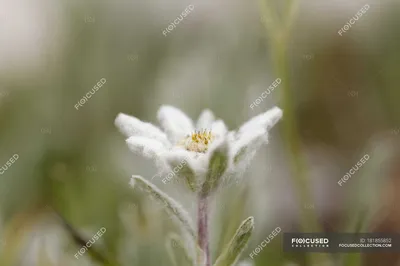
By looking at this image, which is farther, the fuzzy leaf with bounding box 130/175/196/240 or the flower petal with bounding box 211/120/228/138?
the flower petal with bounding box 211/120/228/138

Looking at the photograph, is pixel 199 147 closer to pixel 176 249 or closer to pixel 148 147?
pixel 148 147

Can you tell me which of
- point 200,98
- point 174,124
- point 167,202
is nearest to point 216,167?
point 167,202

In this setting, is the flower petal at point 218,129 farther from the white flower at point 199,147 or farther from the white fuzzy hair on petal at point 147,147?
the white fuzzy hair on petal at point 147,147

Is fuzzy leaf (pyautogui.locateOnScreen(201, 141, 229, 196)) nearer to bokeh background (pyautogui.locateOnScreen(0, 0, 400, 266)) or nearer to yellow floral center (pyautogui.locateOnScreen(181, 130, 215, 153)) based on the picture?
yellow floral center (pyautogui.locateOnScreen(181, 130, 215, 153))

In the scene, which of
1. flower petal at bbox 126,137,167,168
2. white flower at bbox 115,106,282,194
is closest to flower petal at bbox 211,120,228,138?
white flower at bbox 115,106,282,194

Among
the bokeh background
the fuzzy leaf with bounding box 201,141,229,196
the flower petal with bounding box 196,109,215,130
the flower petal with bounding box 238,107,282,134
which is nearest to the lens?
the fuzzy leaf with bounding box 201,141,229,196

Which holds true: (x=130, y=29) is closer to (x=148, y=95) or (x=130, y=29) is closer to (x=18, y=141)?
(x=148, y=95)
